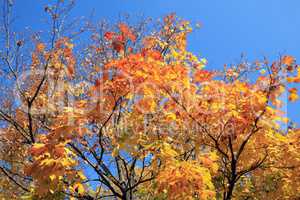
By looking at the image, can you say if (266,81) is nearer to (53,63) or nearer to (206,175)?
(206,175)

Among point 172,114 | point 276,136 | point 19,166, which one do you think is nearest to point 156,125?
point 172,114

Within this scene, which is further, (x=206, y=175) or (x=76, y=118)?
(x=76, y=118)

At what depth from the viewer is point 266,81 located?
7.52m

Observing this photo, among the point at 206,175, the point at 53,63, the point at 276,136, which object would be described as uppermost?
the point at 53,63

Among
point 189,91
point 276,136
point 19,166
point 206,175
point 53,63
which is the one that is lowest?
point 206,175

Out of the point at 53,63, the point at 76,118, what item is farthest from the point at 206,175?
the point at 53,63

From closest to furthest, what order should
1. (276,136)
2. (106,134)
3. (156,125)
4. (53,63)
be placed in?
(276,136) → (156,125) → (106,134) → (53,63)

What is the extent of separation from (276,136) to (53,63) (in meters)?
7.20

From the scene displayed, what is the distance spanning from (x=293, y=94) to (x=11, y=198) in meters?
11.0

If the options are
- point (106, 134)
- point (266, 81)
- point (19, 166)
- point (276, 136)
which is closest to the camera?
point (266, 81)

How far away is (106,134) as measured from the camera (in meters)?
10.1

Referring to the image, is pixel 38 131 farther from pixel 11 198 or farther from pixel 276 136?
pixel 276 136

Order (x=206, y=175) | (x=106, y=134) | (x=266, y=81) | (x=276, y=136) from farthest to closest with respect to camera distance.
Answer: (x=106, y=134)
(x=276, y=136)
(x=266, y=81)
(x=206, y=175)

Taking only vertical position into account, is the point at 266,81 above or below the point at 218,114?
above
